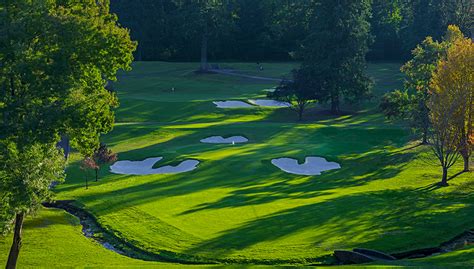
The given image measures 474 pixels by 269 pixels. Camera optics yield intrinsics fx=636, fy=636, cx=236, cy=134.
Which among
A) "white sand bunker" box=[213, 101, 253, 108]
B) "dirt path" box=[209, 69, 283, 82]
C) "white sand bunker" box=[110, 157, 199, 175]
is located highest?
"dirt path" box=[209, 69, 283, 82]

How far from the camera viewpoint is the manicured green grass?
30.4m

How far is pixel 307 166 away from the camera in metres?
46.6

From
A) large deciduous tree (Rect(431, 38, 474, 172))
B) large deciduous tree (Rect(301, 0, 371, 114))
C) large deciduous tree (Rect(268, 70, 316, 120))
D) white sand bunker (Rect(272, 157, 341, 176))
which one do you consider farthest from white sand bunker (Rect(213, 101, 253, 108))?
large deciduous tree (Rect(431, 38, 474, 172))

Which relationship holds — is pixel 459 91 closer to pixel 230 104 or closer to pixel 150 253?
pixel 150 253

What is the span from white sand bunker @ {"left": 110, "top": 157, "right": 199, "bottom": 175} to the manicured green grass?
0.90 m

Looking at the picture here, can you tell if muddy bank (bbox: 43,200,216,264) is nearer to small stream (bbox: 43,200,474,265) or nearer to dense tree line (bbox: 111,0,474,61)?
small stream (bbox: 43,200,474,265)

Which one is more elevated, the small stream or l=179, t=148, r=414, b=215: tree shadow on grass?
l=179, t=148, r=414, b=215: tree shadow on grass

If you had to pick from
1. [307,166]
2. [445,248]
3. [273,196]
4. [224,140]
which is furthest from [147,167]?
[445,248]

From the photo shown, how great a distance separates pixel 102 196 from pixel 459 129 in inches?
930

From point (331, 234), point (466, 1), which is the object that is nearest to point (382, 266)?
point (331, 234)

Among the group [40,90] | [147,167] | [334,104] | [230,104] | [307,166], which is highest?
[40,90]

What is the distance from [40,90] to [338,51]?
178 feet

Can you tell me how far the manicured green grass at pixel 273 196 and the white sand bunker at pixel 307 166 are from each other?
82 centimetres

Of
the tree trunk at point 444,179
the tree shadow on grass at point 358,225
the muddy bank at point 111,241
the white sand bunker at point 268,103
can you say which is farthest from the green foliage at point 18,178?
the white sand bunker at point 268,103
